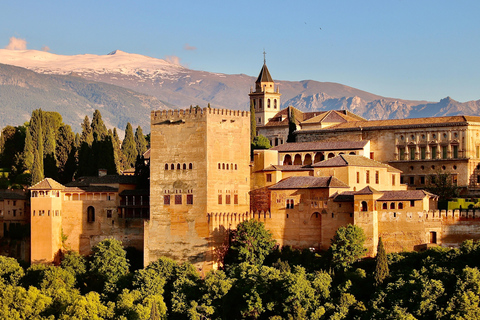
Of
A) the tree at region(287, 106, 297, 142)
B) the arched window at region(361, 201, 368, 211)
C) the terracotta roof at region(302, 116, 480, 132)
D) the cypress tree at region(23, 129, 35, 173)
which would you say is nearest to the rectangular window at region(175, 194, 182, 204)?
the arched window at region(361, 201, 368, 211)

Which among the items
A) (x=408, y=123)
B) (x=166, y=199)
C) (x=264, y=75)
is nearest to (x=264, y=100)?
(x=264, y=75)

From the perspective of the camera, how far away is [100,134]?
94750 mm

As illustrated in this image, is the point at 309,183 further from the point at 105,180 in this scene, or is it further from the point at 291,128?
the point at 291,128

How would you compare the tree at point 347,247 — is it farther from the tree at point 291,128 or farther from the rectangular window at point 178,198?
the tree at point 291,128

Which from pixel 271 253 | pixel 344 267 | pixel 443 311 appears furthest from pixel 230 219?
pixel 443 311

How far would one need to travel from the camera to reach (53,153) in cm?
8475

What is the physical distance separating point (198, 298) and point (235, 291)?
7.75 ft

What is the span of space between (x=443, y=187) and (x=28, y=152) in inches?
1469

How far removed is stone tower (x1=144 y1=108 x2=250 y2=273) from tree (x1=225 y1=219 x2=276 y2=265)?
1.35m

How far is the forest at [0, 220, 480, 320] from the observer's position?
5359 cm

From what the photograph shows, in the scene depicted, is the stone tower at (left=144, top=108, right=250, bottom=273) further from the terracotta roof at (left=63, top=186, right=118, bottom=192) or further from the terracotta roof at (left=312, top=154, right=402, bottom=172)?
the terracotta roof at (left=312, top=154, right=402, bottom=172)

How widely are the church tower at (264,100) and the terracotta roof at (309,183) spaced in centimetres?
3011

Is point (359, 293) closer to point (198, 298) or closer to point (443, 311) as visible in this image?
point (443, 311)

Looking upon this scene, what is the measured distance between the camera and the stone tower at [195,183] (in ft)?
207
